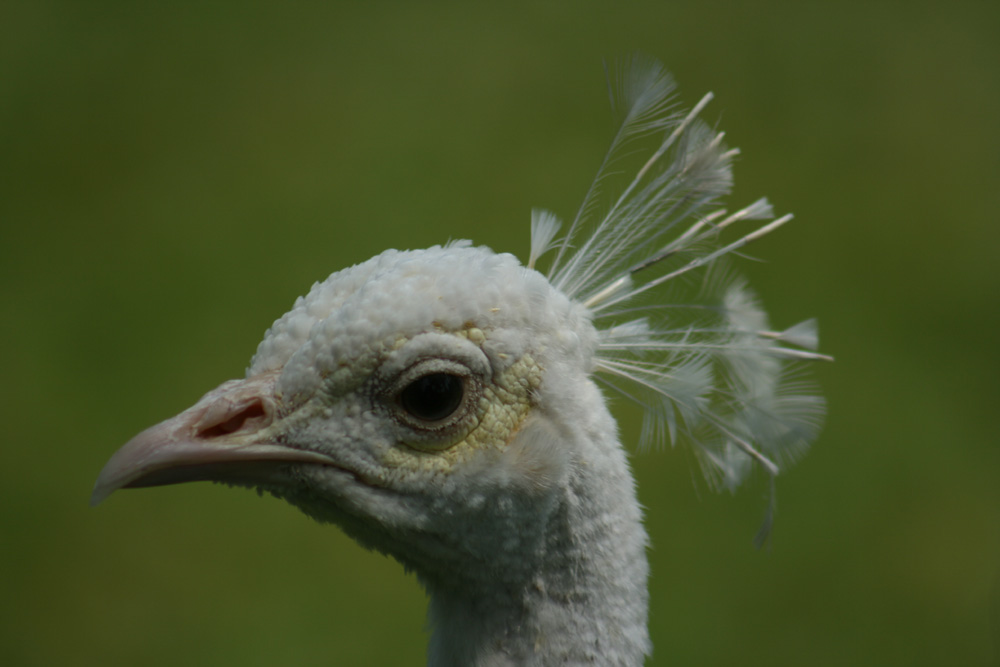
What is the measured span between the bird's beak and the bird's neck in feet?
0.83

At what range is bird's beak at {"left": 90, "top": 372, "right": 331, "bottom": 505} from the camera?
0.88 m

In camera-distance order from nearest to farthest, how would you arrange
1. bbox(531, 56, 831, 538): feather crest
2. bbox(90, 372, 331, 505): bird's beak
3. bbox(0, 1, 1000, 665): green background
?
1. bbox(90, 372, 331, 505): bird's beak
2. bbox(531, 56, 831, 538): feather crest
3. bbox(0, 1, 1000, 665): green background

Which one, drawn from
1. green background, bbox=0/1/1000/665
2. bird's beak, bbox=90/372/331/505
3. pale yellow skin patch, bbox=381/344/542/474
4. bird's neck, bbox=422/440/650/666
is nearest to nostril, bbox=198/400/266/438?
bird's beak, bbox=90/372/331/505

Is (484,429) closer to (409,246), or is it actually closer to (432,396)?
(432,396)

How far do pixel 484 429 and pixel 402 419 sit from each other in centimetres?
9

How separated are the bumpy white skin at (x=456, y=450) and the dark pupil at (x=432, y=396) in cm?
1

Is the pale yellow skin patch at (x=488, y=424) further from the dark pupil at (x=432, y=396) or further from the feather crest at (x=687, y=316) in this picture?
the feather crest at (x=687, y=316)

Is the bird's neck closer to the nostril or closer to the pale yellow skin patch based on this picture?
the pale yellow skin patch

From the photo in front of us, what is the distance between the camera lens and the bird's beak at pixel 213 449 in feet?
2.90

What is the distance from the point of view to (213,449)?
0.89 m

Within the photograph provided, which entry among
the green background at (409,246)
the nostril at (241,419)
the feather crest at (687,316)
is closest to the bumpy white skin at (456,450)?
the nostril at (241,419)

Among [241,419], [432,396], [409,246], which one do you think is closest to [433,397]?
[432,396]

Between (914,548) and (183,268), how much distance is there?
3.17 meters

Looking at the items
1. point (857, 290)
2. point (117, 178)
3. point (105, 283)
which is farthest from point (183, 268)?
point (857, 290)
